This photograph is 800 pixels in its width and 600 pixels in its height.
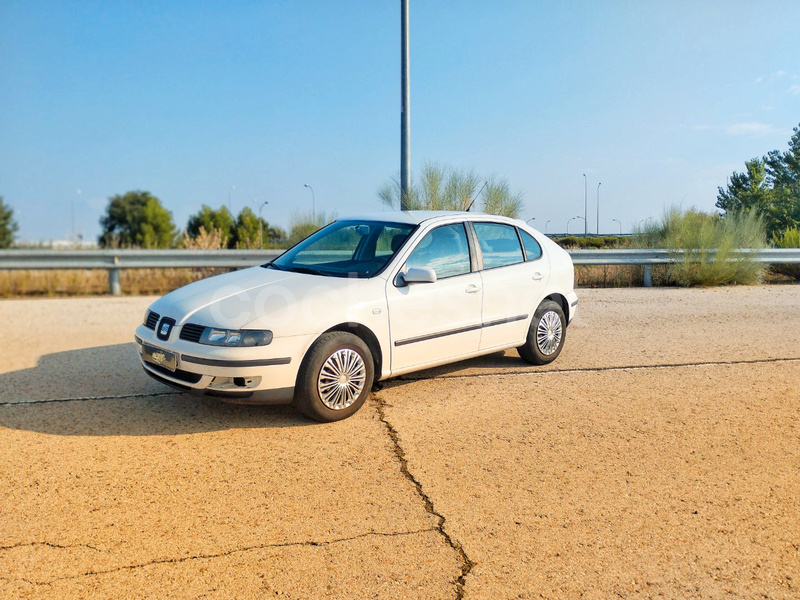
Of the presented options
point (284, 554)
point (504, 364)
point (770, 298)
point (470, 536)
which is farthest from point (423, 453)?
point (770, 298)

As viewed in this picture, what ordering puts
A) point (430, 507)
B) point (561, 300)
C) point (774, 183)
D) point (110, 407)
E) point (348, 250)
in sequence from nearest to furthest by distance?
point (430, 507) < point (110, 407) < point (348, 250) < point (561, 300) < point (774, 183)

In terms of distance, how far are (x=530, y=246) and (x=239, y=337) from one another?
3293 mm

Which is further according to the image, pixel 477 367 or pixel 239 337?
pixel 477 367

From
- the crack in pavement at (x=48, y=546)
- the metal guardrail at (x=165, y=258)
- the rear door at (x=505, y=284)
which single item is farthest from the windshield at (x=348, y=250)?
the metal guardrail at (x=165, y=258)

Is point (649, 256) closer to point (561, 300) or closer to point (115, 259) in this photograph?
point (561, 300)

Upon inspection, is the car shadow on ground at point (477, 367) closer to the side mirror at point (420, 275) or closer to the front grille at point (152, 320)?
the side mirror at point (420, 275)

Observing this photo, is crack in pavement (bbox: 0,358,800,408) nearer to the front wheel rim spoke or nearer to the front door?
the front door

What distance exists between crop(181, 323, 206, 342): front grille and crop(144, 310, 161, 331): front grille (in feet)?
1.41

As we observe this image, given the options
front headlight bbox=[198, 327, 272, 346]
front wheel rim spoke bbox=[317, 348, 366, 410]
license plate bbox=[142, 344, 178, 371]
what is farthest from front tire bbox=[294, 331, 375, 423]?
license plate bbox=[142, 344, 178, 371]

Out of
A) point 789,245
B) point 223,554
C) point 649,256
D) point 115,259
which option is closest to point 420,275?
point 223,554

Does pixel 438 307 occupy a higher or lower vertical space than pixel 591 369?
higher

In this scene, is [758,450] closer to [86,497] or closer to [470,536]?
[470,536]

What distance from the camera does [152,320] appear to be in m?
5.60

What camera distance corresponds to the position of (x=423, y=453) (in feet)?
15.4
